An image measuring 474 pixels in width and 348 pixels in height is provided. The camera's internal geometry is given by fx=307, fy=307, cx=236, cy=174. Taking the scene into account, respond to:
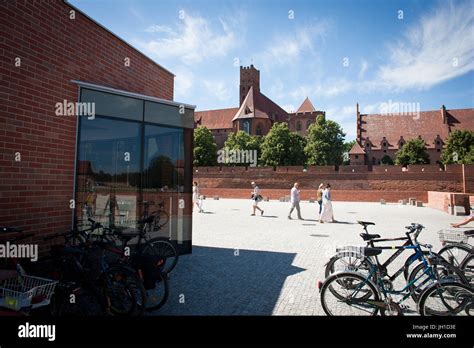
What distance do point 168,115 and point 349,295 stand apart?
512 centimetres

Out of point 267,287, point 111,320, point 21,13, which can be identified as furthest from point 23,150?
point 267,287

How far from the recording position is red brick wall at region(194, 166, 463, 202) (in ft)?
106

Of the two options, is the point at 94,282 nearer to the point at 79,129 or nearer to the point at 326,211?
the point at 79,129

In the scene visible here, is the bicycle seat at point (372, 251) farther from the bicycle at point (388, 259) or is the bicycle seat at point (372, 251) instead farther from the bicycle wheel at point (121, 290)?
the bicycle wheel at point (121, 290)

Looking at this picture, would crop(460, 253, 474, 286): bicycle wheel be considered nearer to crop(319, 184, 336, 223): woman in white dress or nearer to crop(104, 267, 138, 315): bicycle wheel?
crop(104, 267, 138, 315): bicycle wheel

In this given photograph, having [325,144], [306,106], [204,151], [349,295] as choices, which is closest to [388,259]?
[349,295]

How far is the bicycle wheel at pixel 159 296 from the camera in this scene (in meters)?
4.15

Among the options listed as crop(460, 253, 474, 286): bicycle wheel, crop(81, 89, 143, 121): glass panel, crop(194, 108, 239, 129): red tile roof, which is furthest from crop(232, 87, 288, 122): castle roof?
crop(460, 253, 474, 286): bicycle wheel

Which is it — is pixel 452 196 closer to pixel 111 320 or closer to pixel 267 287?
pixel 267 287

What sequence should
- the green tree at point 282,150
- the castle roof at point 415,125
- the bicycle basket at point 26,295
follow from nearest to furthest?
the bicycle basket at point 26,295 < the green tree at point 282,150 < the castle roof at point 415,125

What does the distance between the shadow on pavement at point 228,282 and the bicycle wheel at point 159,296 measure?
0.10m

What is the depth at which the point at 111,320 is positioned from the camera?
3.53m

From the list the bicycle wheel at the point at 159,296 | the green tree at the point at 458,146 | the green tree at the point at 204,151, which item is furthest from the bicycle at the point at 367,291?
the green tree at the point at 458,146

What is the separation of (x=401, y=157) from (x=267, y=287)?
61.2 metres
